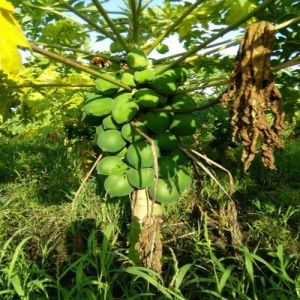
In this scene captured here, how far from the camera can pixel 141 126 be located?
2.29m

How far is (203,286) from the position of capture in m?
2.27

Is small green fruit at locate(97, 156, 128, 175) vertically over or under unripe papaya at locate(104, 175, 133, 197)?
over

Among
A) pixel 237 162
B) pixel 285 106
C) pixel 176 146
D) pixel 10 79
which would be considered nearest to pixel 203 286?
pixel 176 146

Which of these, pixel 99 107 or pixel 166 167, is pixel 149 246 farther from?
pixel 99 107

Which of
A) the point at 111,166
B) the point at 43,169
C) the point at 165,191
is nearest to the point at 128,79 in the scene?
the point at 111,166

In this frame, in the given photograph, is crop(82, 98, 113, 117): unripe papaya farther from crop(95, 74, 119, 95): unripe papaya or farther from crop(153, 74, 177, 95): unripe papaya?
crop(153, 74, 177, 95): unripe papaya

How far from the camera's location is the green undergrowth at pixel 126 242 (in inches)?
79.4

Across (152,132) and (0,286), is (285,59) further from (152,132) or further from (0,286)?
(0,286)

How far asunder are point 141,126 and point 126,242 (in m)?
0.84

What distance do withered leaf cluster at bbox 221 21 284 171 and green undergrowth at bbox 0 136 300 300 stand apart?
522mm

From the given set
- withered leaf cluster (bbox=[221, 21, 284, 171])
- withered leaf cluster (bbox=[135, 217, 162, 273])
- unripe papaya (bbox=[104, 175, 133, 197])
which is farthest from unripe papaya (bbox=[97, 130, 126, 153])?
withered leaf cluster (bbox=[221, 21, 284, 171])

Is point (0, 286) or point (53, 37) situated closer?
point (0, 286)

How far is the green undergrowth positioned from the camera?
2018 mm

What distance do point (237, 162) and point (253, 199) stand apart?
3.16 feet
